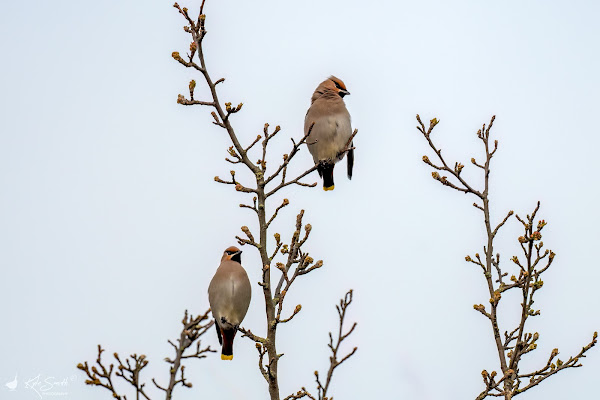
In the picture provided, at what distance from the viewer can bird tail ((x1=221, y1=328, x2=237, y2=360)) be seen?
6.37 meters

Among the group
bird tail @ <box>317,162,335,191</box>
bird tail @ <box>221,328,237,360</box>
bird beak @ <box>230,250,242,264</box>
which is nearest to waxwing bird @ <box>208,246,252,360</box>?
bird tail @ <box>221,328,237,360</box>

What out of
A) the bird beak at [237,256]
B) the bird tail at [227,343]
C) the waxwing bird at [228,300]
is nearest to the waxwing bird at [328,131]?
the bird beak at [237,256]

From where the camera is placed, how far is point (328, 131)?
6.59 meters

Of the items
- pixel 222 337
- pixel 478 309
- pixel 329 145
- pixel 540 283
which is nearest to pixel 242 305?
pixel 222 337

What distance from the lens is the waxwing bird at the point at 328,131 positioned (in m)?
6.60

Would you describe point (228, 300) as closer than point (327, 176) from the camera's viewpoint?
Yes

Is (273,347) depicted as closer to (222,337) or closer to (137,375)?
(137,375)

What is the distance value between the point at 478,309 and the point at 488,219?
55 centimetres

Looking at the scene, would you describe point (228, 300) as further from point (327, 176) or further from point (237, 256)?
point (327, 176)

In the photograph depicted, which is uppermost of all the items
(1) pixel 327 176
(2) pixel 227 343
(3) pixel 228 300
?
(1) pixel 327 176

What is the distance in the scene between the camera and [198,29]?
4.95 meters

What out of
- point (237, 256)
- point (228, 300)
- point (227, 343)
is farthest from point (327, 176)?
point (227, 343)

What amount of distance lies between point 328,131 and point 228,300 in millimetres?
1444

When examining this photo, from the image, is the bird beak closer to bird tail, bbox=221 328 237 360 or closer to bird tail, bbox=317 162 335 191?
bird tail, bbox=221 328 237 360
